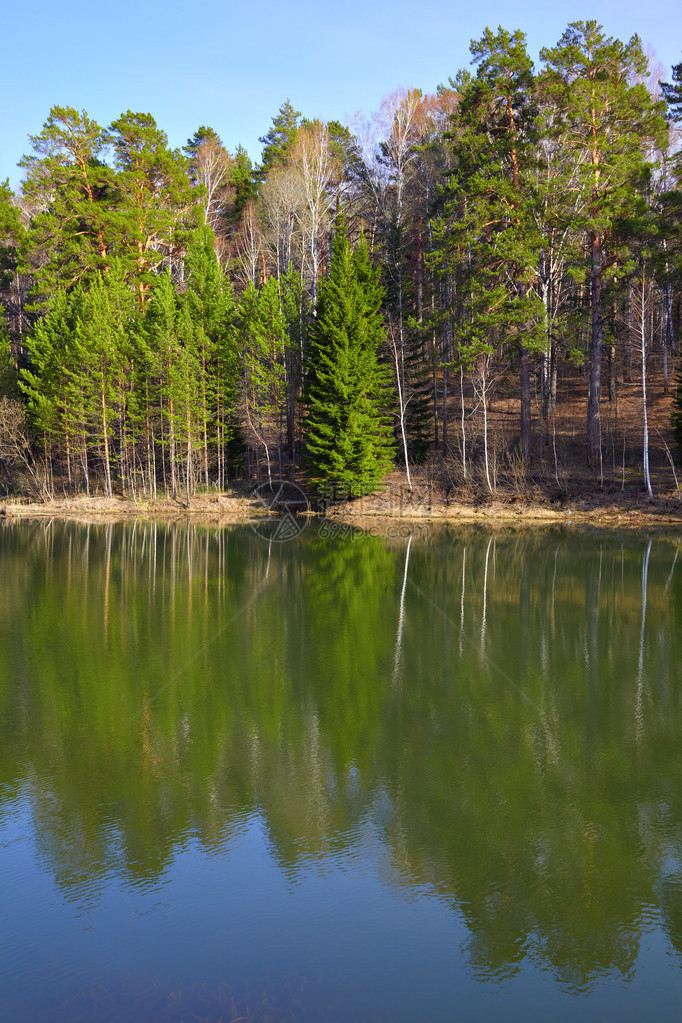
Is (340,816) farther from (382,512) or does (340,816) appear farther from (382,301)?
(382,301)

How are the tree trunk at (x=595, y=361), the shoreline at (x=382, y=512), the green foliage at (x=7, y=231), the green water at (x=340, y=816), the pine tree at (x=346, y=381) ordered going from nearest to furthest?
the green water at (x=340, y=816)
the shoreline at (x=382, y=512)
the tree trunk at (x=595, y=361)
the pine tree at (x=346, y=381)
the green foliage at (x=7, y=231)

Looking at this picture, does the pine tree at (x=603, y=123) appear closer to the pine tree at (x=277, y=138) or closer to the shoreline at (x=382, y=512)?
the shoreline at (x=382, y=512)

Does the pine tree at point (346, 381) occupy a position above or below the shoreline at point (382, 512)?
above

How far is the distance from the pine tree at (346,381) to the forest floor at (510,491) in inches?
73.0

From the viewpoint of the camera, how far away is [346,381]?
3912 cm

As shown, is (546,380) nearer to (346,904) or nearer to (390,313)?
(390,313)

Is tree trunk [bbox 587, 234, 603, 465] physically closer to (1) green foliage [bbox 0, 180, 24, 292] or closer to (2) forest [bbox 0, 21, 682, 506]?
(2) forest [bbox 0, 21, 682, 506]

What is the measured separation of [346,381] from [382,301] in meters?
8.11

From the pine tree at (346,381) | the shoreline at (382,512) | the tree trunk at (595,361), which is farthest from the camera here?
the pine tree at (346,381)

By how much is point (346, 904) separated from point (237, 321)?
42368 millimetres

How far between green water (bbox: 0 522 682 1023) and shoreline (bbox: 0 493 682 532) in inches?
701

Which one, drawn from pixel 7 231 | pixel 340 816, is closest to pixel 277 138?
pixel 7 231

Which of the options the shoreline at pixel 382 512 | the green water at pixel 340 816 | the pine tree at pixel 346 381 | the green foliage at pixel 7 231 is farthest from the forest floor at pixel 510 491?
the green water at pixel 340 816

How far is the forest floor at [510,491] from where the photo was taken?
119 ft
